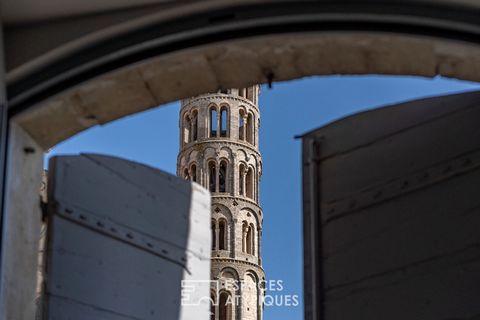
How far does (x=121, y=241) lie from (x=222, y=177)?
4829 centimetres

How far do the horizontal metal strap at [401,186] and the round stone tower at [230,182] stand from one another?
4647cm

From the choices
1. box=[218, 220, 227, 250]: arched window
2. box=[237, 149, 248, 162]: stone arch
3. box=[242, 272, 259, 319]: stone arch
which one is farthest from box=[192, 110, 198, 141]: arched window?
box=[242, 272, 259, 319]: stone arch

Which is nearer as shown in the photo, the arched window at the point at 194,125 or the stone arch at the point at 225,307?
the stone arch at the point at 225,307

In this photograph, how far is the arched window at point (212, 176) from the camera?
178 feet

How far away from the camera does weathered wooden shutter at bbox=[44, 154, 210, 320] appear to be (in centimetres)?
579

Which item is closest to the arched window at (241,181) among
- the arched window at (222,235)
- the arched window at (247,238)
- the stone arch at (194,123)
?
the arched window at (247,238)

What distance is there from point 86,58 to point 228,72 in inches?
27.5

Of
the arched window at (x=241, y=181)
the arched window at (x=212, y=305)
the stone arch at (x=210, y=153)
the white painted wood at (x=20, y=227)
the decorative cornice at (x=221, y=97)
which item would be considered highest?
the decorative cornice at (x=221, y=97)

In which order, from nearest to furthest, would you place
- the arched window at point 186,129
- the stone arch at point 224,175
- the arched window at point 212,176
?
the stone arch at point 224,175 < the arched window at point 212,176 < the arched window at point 186,129

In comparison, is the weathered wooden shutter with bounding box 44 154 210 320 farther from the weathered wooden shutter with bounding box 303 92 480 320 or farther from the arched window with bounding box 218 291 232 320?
the arched window with bounding box 218 291 232 320

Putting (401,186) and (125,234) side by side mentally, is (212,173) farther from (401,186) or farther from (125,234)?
(401,186)

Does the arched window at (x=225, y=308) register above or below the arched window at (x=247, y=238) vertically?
below

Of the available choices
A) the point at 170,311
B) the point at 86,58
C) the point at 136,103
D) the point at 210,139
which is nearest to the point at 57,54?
the point at 86,58

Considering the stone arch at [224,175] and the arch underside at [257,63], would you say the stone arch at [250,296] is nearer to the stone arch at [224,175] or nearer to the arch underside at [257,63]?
the stone arch at [224,175]
